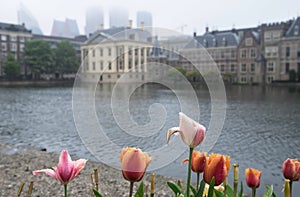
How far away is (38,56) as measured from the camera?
41.6 metres

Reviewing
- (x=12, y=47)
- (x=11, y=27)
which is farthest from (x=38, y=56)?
(x=11, y=27)

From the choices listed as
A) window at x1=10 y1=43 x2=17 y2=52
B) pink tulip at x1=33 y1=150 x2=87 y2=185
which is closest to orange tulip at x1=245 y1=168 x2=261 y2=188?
pink tulip at x1=33 y1=150 x2=87 y2=185

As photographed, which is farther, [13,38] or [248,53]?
A: [13,38]

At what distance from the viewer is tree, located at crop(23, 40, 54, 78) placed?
41.2m

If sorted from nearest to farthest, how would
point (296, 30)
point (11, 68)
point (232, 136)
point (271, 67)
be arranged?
point (232, 136), point (296, 30), point (271, 67), point (11, 68)

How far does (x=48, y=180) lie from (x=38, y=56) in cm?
4102

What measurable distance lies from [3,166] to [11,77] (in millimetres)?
37870

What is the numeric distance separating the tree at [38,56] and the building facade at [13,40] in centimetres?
419

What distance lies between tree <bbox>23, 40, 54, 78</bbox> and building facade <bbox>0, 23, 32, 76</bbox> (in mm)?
4185

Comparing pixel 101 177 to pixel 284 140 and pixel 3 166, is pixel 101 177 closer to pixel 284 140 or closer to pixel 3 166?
pixel 3 166

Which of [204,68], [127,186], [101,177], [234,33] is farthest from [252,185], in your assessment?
[234,33]

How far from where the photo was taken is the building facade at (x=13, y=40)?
44.1 meters

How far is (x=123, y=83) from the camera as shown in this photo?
1.25 metres

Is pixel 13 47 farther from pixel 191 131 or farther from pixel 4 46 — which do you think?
pixel 191 131
